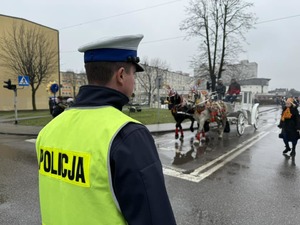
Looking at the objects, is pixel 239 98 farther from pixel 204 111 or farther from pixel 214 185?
pixel 214 185

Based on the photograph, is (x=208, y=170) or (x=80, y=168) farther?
(x=208, y=170)

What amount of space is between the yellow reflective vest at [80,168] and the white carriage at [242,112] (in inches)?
507

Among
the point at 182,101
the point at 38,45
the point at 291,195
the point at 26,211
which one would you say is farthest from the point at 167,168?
the point at 38,45

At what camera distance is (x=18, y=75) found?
33.8 meters

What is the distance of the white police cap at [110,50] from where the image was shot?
1416 mm

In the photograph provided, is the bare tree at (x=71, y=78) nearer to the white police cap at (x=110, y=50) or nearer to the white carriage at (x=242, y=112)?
the white carriage at (x=242, y=112)

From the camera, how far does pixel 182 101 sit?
11.5m

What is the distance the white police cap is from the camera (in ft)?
4.65

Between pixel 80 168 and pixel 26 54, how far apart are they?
35807 mm

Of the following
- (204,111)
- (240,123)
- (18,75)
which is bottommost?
(240,123)

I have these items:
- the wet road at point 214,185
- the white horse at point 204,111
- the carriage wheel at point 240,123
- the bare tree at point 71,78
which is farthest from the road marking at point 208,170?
the bare tree at point 71,78

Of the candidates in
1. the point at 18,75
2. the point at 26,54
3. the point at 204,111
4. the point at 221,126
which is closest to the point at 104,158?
the point at 204,111

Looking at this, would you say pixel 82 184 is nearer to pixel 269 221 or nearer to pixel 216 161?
pixel 269 221

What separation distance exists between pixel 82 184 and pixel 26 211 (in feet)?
12.4
